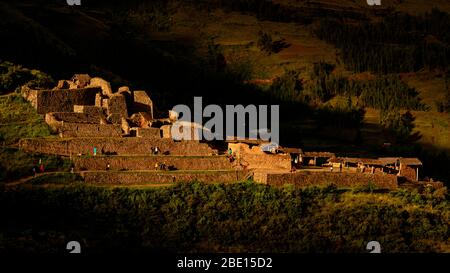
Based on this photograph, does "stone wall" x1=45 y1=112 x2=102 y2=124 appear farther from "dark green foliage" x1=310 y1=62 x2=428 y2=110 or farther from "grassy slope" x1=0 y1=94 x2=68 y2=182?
"dark green foliage" x1=310 y1=62 x2=428 y2=110

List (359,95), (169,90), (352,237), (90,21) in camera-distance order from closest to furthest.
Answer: (352,237), (169,90), (359,95), (90,21)

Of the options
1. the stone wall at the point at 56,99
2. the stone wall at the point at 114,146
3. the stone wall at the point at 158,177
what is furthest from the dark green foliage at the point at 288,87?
the stone wall at the point at 158,177

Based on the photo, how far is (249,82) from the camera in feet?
365

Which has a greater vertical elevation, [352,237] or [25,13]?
[25,13]

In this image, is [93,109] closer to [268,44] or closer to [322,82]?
[322,82]

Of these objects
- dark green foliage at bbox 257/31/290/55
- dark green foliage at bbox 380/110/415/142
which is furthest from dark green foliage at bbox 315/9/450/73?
dark green foliage at bbox 380/110/415/142

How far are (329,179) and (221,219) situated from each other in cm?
751

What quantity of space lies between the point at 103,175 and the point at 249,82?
5457 cm

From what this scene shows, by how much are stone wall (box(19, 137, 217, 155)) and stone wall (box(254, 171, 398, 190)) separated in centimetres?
411

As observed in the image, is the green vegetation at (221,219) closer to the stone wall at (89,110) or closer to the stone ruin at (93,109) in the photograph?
the stone ruin at (93,109)

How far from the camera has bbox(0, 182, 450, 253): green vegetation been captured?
54281 mm
